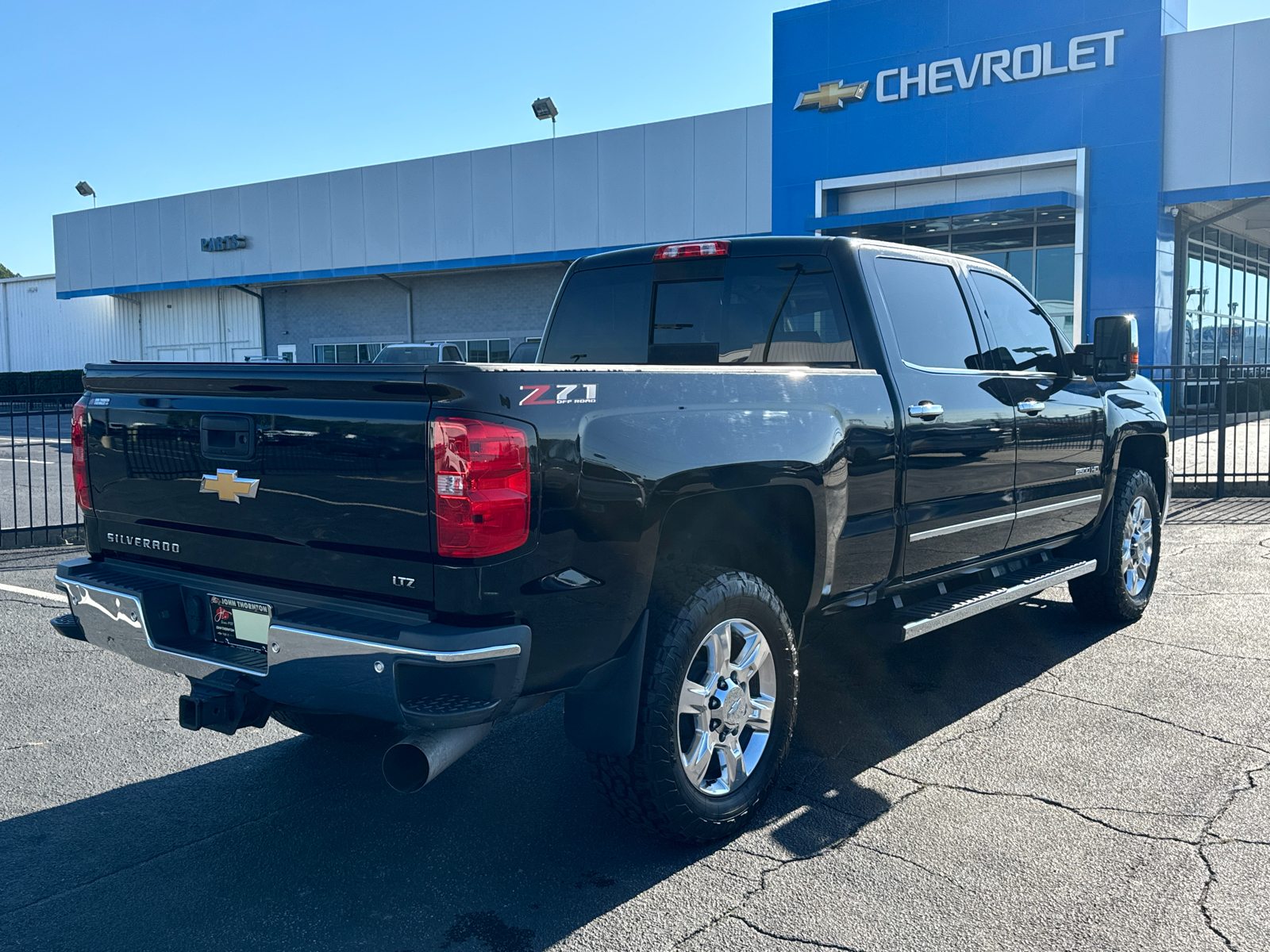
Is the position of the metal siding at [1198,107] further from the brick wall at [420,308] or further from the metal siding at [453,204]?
the metal siding at [453,204]

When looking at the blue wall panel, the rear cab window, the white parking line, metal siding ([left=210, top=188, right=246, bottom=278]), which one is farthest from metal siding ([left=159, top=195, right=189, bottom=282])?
the rear cab window

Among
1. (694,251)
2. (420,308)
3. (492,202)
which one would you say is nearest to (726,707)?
(694,251)

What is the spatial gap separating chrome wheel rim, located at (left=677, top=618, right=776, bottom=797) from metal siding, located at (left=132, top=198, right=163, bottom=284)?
42.3 metres

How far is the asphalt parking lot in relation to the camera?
10.1 feet

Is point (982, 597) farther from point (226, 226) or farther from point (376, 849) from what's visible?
point (226, 226)

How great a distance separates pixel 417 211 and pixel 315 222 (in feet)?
14.9

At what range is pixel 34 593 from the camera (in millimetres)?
7680

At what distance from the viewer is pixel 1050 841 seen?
3.61 meters

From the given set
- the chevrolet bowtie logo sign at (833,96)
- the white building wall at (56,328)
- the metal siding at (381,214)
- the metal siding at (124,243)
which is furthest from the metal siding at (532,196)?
the white building wall at (56,328)

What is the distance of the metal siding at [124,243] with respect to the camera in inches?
1642

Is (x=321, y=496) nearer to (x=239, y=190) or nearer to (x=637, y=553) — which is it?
(x=637, y=553)

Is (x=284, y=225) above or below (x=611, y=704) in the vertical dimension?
above

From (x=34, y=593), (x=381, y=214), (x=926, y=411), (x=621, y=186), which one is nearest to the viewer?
(x=926, y=411)

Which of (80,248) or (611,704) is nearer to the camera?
(611,704)
